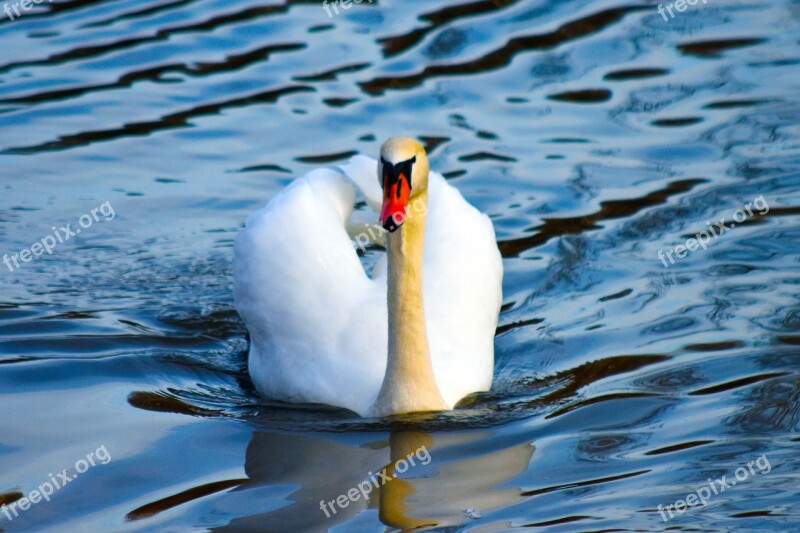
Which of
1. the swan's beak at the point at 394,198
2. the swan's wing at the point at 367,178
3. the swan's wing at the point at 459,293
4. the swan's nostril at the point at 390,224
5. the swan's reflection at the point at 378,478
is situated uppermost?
the swan's beak at the point at 394,198

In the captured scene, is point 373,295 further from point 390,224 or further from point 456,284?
point 390,224

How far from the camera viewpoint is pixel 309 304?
24.5ft

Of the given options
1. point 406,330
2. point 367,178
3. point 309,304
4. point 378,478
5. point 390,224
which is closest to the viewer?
point 390,224

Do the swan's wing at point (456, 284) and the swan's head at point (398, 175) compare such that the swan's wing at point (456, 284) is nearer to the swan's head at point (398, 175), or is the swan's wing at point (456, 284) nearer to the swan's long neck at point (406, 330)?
the swan's long neck at point (406, 330)

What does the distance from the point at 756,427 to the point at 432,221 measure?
7.80 feet

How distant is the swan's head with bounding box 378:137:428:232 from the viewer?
6.32 m

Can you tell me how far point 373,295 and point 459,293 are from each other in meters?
0.46

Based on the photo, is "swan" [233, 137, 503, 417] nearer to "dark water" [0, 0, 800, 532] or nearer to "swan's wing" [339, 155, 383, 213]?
"swan's wing" [339, 155, 383, 213]

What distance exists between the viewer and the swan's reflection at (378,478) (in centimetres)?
597

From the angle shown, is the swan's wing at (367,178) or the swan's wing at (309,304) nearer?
the swan's wing at (309,304)

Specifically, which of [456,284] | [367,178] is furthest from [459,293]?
[367,178]

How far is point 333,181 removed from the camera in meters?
8.30

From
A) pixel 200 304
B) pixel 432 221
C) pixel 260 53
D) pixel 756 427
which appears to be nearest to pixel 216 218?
pixel 200 304

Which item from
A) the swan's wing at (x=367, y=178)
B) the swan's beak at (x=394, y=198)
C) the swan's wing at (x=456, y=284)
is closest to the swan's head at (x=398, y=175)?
the swan's beak at (x=394, y=198)
